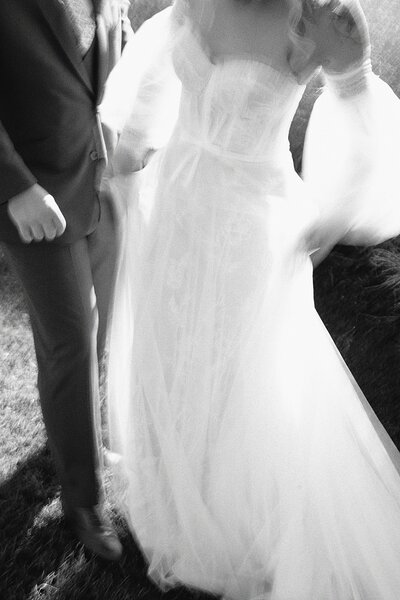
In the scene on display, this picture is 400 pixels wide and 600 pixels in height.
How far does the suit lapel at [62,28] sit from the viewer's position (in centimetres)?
125

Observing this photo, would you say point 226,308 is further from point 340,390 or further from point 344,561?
point 344,561

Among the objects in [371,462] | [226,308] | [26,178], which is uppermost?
[26,178]

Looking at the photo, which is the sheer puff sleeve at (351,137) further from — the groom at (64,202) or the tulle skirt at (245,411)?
the groom at (64,202)

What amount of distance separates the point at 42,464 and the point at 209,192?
1.01 m

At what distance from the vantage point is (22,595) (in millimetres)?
1601

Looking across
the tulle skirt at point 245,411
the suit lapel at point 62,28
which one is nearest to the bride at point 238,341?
the tulle skirt at point 245,411

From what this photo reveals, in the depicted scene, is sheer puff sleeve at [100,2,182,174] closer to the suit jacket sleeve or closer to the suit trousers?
the suit trousers

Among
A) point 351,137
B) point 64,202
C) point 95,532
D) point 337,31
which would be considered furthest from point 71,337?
point 337,31

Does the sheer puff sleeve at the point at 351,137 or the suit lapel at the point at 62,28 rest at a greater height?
the sheer puff sleeve at the point at 351,137

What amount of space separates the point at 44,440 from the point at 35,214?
94 centimetres

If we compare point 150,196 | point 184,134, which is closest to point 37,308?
point 150,196

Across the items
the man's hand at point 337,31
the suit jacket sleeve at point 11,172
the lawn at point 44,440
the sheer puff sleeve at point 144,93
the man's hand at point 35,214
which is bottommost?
the lawn at point 44,440

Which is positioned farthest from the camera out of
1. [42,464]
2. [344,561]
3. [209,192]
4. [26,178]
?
[42,464]

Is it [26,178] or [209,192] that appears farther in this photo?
[209,192]
